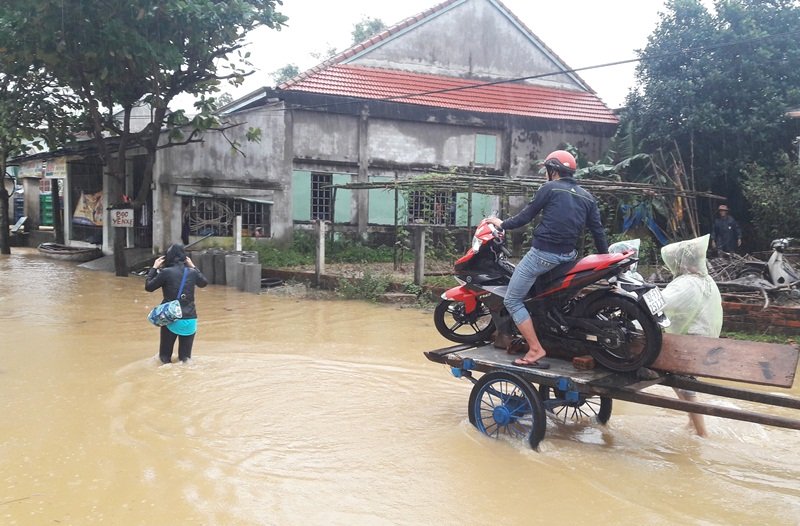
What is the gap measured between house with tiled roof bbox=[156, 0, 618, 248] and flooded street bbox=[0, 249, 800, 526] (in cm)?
923

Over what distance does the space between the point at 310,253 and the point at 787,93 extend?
13.1 metres

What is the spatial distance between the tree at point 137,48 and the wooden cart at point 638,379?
10.7m

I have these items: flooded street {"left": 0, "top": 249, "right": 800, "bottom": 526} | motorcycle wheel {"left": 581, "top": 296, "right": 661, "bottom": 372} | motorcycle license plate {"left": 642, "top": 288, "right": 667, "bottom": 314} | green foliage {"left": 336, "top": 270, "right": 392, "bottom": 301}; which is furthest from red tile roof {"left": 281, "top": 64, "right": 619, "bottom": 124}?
motorcycle license plate {"left": 642, "top": 288, "right": 667, "bottom": 314}

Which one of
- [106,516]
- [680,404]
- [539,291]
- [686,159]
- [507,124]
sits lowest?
[106,516]

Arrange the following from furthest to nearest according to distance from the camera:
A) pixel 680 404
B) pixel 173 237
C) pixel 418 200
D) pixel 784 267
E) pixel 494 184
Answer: pixel 418 200, pixel 173 237, pixel 494 184, pixel 784 267, pixel 680 404

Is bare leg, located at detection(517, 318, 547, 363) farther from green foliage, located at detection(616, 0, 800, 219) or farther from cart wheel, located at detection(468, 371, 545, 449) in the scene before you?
green foliage, located at detection(616, 0, 800, 219)

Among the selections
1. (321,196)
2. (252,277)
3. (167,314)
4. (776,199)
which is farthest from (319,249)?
(776,199)

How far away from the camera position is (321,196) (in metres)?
18.8

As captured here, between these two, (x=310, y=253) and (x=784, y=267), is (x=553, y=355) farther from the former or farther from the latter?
(x=310, y=253)

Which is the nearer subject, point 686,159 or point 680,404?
point 680,404

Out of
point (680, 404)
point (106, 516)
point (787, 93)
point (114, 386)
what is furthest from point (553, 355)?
point (787, 93)

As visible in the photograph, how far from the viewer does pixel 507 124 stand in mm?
20078

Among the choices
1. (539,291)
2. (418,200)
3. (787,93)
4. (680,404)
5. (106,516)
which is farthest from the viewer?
(418,200)

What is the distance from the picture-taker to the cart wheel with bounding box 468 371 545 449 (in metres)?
4.88
